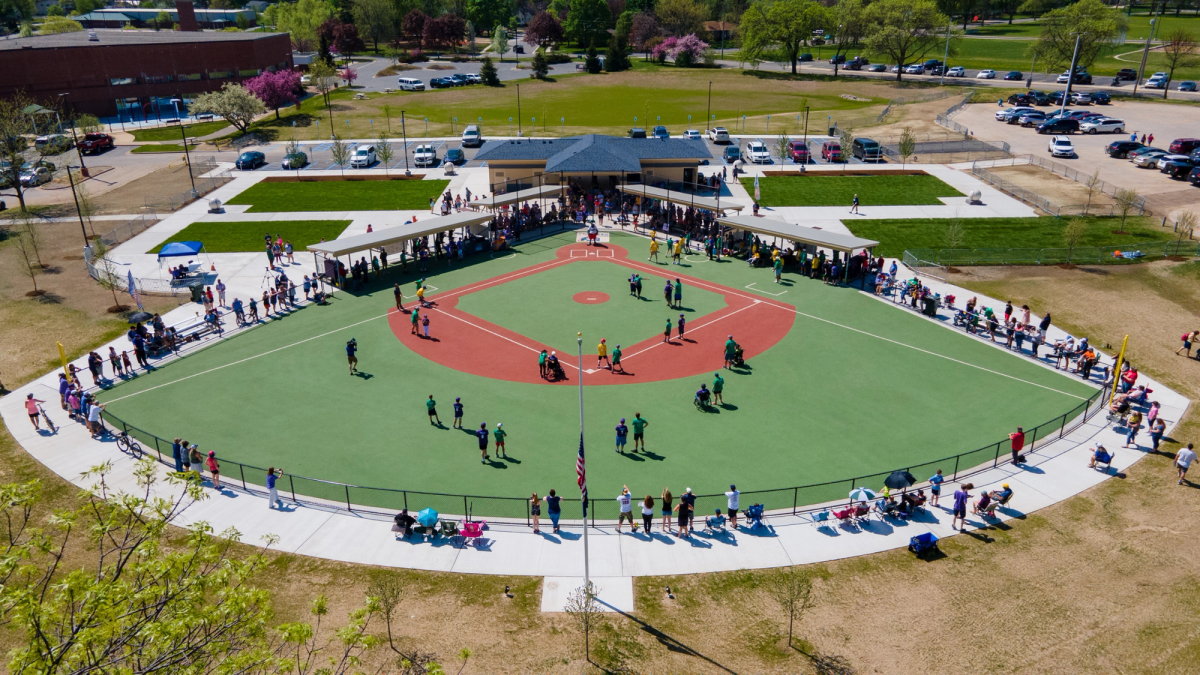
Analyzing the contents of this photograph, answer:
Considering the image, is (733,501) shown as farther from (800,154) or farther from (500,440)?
(800,154)

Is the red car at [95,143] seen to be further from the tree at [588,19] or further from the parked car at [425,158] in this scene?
the tree at [588,19]

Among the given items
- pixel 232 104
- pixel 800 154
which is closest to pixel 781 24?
pixel 800 154

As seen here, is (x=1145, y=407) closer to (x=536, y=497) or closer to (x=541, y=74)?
(x=536, y=497)

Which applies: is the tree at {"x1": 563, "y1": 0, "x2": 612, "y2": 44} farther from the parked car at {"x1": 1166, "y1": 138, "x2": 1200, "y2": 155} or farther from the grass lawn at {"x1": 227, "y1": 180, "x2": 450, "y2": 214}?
the parked car at {"x1": 1166, "y1": 138, "x2": 1200, "y2": 155}

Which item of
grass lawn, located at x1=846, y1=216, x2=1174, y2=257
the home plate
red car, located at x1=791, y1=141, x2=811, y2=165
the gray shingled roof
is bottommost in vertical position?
the home plate

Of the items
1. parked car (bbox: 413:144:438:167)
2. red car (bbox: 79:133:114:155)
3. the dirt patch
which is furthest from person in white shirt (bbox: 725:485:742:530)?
red car (bbox: 79:133:114:155)

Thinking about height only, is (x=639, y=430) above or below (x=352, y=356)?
below
